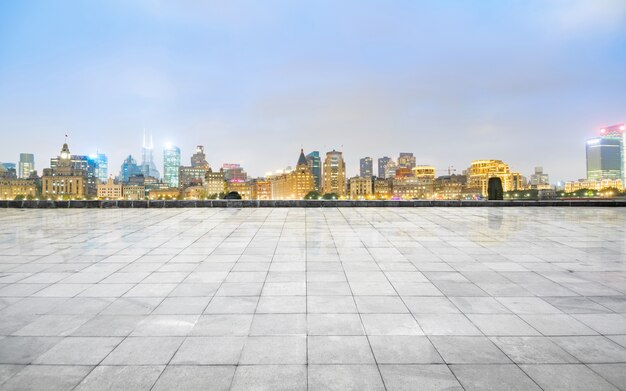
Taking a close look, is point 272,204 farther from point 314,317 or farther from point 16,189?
point 16,189

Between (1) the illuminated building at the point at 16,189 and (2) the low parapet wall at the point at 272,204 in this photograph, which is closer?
(2) the low parapet wall at the point at 272,204

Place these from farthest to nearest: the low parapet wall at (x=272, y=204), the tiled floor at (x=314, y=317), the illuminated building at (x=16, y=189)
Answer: the illuminated building at (x=16, y=189), the low parapet wall at (x=272, y=204), the tiled floor at (x=314, y=317)

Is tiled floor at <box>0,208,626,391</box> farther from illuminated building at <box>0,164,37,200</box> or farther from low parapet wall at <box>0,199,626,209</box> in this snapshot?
illuminated building at <box>0,164,37,200</box>

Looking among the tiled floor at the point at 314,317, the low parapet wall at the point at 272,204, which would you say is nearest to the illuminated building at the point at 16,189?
the low parapet wall at the point at 272,204

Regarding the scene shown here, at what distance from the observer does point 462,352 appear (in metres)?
4.50

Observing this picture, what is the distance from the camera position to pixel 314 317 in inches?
218

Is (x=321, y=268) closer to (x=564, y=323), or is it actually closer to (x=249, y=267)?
(x=249, y=267)


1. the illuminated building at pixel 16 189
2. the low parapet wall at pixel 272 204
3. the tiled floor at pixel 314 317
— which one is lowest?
the tiled floor at pixel 314 317

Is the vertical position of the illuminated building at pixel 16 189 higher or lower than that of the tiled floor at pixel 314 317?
higher

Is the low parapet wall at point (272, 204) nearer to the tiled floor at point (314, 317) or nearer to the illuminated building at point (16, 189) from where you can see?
the tiled floor at point (314, 317)

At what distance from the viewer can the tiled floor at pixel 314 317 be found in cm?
401

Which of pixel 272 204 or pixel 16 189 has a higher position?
pixel 16 189

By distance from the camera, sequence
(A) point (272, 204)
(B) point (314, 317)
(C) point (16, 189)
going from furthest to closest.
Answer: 1. (C) point (16, 189)
2. (A) point (272, 204)
3. (B) point (314, 317)

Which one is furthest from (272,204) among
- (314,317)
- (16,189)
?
(16,189)
